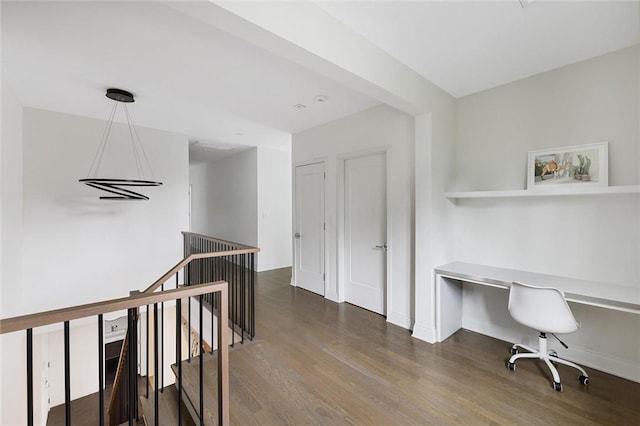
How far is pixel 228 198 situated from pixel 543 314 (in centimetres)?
643

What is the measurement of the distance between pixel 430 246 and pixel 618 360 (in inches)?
67.3

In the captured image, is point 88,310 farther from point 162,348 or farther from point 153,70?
point 153,70

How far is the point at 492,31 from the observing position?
2102 millimetres

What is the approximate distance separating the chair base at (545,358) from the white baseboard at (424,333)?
25.8 inches

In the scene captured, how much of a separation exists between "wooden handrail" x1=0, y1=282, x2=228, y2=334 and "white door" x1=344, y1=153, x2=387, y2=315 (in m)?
2.38

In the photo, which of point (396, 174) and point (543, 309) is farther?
point (396, 174)

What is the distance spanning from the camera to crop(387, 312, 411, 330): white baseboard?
3.22 m

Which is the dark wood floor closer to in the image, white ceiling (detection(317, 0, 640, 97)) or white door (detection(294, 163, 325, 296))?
white door (detection(294, 163, 325, 296))

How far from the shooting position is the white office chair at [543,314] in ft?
7.06

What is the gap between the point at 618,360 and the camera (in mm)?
2340

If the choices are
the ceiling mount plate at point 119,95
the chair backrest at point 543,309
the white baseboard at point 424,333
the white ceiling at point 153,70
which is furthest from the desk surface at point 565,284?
the ceiling mount plate at point 119,95

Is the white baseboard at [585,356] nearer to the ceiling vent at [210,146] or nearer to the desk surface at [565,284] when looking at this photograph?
the desk surface at [565,284]

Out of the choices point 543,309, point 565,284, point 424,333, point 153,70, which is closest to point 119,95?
point 153,70

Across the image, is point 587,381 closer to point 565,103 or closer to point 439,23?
point 565,103
